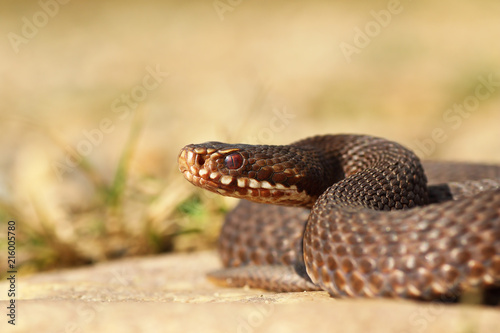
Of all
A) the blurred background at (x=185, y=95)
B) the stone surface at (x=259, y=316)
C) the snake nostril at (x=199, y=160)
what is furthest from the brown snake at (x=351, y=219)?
the blurred background at (x=185, y=95)

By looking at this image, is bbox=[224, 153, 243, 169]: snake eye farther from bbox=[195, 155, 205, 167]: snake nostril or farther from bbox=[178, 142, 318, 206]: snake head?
bbox=[195, 155, 205, 167]: snake nostril

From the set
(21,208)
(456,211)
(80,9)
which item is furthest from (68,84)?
(456,211)

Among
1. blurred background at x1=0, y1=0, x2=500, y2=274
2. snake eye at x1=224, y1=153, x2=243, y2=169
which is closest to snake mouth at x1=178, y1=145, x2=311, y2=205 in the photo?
snake eye at x1=224, y1=153, x2=243, y2=169

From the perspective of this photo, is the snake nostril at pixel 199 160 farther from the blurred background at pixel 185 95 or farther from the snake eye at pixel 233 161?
the blurred background at pixel 185 95

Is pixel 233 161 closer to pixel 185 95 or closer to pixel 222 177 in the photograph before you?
pixel 222 177

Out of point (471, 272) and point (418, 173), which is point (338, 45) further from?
point (471, 272)
